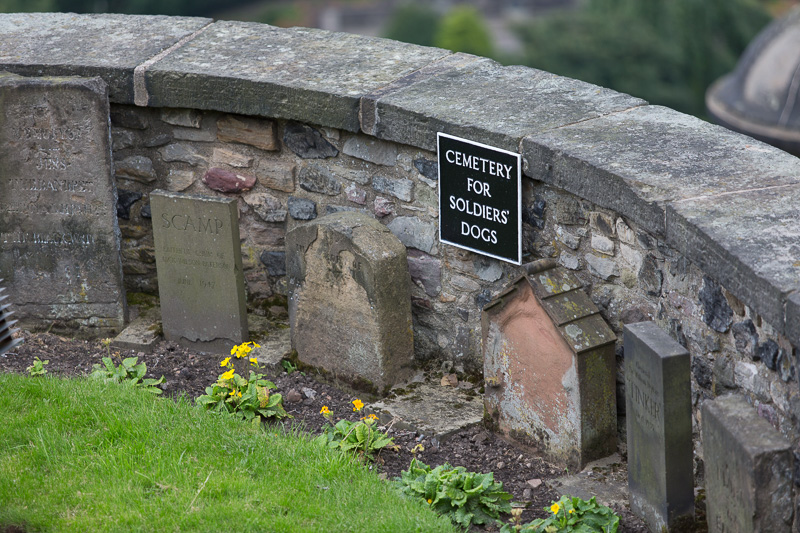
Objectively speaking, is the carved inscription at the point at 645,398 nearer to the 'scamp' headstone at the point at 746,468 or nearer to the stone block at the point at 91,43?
the 'scamp' headstone at the point at 746,468

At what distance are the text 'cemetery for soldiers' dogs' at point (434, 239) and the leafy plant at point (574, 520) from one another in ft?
0.48

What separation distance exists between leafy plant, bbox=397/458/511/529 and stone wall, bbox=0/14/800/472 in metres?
0.63

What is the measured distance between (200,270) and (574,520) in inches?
79.6

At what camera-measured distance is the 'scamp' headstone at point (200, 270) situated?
4.20 m

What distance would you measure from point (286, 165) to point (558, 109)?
4.12ft

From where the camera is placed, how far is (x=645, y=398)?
3.07 m

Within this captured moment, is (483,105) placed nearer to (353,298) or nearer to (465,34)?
(353,298)

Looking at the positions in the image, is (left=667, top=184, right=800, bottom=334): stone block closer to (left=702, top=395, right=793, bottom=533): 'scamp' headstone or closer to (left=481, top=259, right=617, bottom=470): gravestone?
(left=702, top=395, right=793, bottom=533): 'scamp' headstone

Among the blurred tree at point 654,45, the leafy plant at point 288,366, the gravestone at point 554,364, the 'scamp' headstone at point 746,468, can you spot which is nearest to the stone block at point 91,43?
the leafy plant at point 288,366

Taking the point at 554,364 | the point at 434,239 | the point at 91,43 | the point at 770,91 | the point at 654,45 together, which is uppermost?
the point at 91,43

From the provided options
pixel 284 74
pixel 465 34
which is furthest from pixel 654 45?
pixel 284 74

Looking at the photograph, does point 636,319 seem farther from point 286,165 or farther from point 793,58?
point 793,58

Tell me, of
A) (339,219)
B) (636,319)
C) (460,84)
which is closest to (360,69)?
(460,84)

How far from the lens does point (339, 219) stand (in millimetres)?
4020
